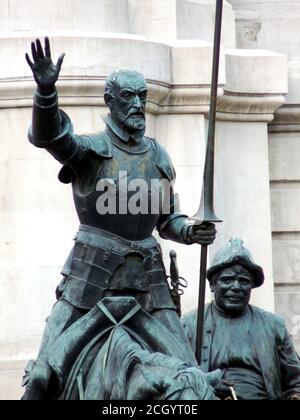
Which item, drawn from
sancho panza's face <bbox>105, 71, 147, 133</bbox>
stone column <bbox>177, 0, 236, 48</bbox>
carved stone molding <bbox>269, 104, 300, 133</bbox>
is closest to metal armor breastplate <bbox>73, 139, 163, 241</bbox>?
sancho panza's face <bbox>105, 71, 147, 133</bbox>

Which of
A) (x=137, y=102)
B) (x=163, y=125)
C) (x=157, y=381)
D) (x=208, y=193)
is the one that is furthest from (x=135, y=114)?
(x=163, y=125)

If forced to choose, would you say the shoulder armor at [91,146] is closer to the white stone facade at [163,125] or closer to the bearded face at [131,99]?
the bearded face at [131,99]

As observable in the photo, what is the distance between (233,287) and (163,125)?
3854mm

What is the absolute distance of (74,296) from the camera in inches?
622

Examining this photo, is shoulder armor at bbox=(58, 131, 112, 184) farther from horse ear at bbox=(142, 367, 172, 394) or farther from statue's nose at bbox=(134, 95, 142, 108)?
horse ear at bbox=(142, 367, 172, 394)

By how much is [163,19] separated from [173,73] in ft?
2.03

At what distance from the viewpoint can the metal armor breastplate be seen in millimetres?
15727

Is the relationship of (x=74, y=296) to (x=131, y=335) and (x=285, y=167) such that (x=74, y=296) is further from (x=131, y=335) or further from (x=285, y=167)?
(x=285, y=167)

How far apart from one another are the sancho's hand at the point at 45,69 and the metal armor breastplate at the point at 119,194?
31.6 inches

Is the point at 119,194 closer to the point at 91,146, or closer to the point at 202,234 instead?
the point at 91,146

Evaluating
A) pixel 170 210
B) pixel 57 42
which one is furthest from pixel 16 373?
pixel 170 210

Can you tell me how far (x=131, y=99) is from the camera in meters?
15.8

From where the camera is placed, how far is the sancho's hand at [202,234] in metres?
15.9

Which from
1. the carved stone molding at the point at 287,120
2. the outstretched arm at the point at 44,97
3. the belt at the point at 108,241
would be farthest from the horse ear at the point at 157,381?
the carved stone molding at the point at 287,120
